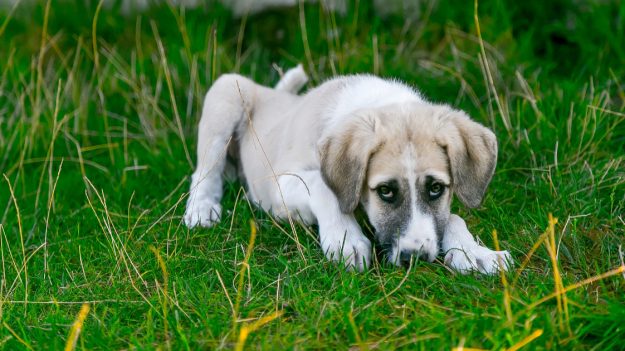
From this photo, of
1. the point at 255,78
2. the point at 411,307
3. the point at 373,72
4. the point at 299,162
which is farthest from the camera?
the point at 255,78

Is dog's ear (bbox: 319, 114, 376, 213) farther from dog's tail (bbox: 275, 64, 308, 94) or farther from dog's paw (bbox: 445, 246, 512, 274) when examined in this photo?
dog's tail (bbox: 275, 64, 308, 94)

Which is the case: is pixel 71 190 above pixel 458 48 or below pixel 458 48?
below

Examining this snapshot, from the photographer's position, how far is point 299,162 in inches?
194

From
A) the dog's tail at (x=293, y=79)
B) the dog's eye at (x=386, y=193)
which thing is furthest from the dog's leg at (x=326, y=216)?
the dog's tail at (x=293, y=79)

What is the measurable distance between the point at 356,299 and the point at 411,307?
241mm

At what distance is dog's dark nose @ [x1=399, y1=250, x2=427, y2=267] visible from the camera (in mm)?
4047

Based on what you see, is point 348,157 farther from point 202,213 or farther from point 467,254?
point 202,213

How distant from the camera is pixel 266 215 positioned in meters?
5.10

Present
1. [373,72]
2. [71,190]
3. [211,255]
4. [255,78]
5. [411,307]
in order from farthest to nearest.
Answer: [255,78]
[373,72]
[71,190]
[211,255]
[411,307]

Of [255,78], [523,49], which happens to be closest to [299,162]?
[255,78]

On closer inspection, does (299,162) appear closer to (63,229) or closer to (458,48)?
(63,229)

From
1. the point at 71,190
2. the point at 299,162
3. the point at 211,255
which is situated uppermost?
the point at 299,162

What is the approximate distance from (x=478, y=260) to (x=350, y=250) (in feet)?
2.01

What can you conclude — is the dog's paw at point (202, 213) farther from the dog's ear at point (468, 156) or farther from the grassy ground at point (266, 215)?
the dog's ear at point (468, 156)
